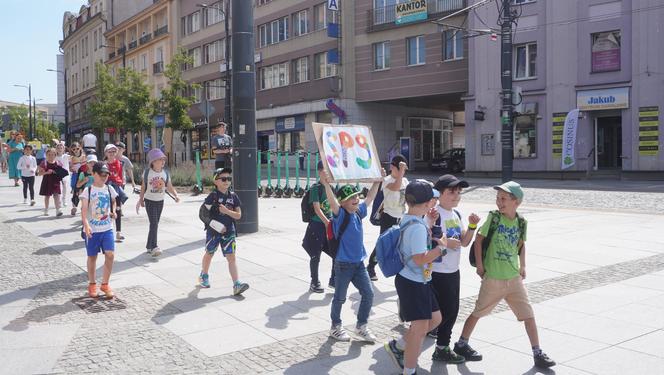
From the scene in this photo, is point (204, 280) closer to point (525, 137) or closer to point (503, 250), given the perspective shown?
point (503, 250)

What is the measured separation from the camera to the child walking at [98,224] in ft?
22.2

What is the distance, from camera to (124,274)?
8.14 metres

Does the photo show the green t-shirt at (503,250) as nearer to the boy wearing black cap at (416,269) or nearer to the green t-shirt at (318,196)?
the boy wearing black cap at (416,269)

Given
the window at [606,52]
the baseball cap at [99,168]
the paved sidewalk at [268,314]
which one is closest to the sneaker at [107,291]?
the paved sidewalk at [268,314]

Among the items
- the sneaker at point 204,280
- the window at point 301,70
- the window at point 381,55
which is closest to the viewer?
the sneaker at point 204,280

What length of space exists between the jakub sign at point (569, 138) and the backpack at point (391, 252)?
2555cm

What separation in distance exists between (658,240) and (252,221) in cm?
702

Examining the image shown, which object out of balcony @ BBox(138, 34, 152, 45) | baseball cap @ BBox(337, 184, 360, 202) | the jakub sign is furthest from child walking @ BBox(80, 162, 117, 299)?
balcony @ BBox(138, 34, 152, 45)

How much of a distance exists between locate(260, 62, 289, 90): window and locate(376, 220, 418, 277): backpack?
125 feet

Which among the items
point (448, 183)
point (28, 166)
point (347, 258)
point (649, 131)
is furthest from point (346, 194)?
point (649, 131)

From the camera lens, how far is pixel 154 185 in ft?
30.3

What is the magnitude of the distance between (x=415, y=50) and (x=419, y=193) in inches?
1223

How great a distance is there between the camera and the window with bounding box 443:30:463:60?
32406 millimetres

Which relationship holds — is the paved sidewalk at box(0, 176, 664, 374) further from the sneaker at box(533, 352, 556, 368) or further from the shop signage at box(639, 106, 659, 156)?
the shop signage at box(639, 106, 659, 156)
